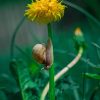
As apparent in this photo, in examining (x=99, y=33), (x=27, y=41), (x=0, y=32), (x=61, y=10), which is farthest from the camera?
(x=0, y=32)

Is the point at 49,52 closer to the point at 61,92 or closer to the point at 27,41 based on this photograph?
the point at 61,92

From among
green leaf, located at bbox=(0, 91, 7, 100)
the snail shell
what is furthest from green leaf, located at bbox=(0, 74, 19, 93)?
the snail shell

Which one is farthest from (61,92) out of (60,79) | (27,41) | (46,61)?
(27,41)

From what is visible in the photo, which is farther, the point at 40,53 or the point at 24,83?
the point at 24,83

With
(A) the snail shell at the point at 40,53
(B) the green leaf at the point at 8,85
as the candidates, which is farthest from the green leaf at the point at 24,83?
(A) the snail shell at the point at 40,53

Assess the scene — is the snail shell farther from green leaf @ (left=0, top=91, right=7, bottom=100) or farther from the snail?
green leaf @ (left=0, top=91, right=7, bottom=100)

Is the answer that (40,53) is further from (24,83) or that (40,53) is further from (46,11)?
(24,83)

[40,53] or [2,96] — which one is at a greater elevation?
[40,53]

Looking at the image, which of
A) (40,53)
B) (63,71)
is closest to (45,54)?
(40,53)
